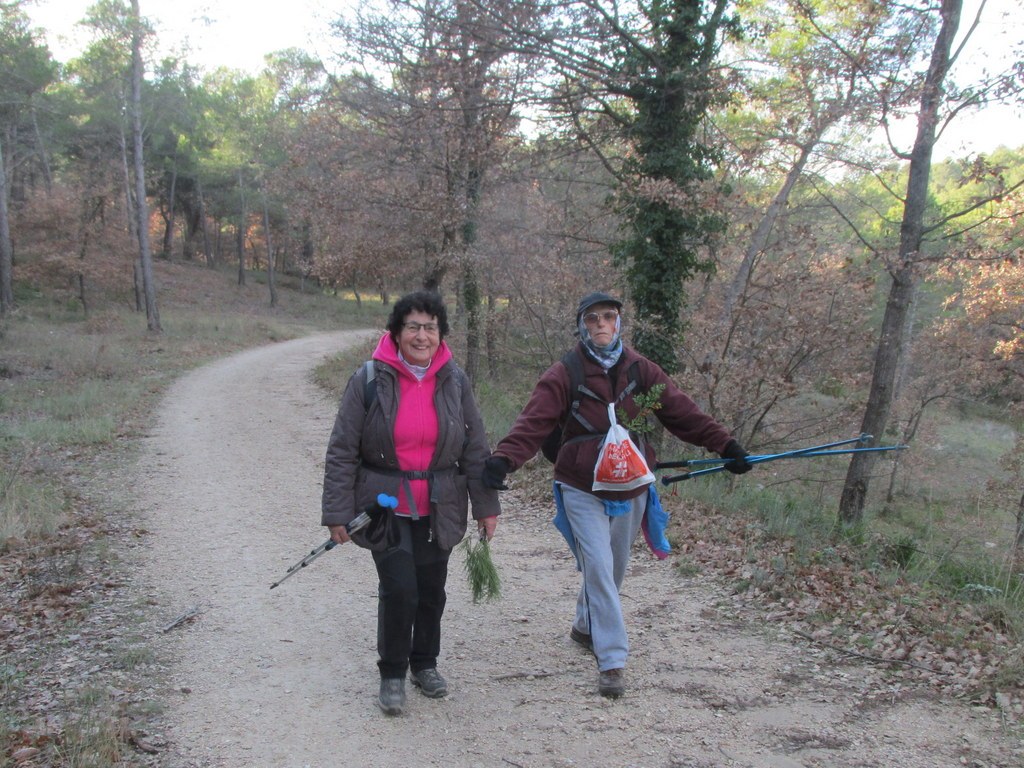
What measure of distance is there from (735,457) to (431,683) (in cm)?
207

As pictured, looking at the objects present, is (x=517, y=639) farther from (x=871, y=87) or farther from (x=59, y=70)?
(x=59, y=70)

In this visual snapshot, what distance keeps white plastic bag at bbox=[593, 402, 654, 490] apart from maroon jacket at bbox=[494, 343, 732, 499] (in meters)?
0.06

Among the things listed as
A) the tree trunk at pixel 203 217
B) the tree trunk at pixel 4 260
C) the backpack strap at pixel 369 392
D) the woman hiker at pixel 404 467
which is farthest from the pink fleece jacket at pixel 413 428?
the tree trunk at pixel 203 217

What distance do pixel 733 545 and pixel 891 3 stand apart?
23.6 feet

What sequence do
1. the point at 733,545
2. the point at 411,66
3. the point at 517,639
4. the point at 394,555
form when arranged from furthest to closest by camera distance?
the point at 411,66 < the point at 733,545 < the point at 517,639 < the point at 394,555

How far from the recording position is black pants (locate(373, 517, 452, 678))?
3723 millimetres

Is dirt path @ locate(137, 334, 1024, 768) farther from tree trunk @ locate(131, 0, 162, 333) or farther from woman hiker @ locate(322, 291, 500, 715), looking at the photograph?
tree trunk @ locate(131, 0, 162, 333)

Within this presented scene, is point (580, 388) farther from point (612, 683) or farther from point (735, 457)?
point (612, 683)

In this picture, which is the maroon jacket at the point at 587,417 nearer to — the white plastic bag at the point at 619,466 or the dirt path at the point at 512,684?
the white plastic bag at the point at 619,466

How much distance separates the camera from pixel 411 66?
13328 mm

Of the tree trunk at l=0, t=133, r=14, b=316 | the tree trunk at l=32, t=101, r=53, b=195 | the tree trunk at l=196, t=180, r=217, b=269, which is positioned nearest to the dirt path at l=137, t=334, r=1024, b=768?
the tree trunk at l=0, t=133, r=14, b=316

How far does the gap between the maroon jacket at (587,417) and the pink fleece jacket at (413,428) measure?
40 centimetres

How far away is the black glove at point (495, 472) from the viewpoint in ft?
12.5

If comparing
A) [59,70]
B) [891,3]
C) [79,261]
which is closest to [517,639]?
[891,3]
